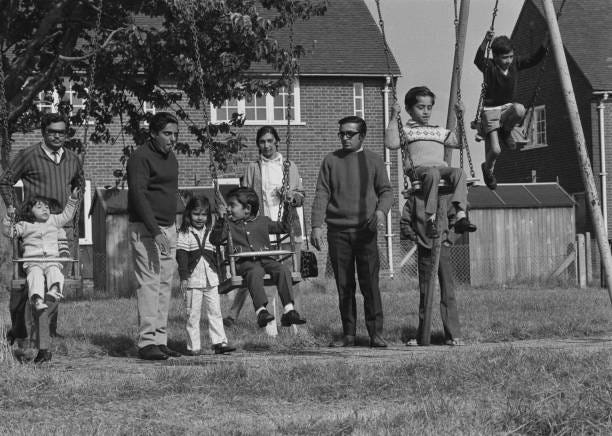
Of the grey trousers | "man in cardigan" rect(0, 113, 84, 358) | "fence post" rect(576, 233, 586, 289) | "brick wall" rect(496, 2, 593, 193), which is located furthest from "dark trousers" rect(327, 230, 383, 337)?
"brick wall" rect(496, 2, 593, 193)

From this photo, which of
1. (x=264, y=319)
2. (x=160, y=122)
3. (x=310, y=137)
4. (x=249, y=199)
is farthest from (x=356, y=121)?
(x=310, y=137)

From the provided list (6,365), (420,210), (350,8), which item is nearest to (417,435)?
(6,365)

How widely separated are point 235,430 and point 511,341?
5883mm

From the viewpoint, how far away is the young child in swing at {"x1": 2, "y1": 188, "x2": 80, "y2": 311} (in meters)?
9.58

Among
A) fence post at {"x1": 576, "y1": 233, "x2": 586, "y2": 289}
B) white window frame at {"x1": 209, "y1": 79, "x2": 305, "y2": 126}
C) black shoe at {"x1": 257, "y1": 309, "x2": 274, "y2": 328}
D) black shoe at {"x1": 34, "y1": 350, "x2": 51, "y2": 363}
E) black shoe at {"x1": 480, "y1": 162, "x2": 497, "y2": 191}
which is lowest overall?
fence post at {"x1": 576, "y1": 233, "x2": 586, "y2": 289}

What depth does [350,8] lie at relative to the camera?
35625 mm

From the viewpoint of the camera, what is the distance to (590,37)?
37.9 m

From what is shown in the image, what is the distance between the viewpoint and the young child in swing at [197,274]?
34.7ft

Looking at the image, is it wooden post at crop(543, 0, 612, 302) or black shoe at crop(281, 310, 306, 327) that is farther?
black shoe at crop(281, 310, 306, 327)

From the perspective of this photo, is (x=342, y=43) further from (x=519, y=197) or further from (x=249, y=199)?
(x=249, y=199)

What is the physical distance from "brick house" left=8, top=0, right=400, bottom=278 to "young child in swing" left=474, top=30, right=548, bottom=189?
18084mm

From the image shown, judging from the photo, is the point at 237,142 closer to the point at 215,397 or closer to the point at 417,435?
the point at 215,397

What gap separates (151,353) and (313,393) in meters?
2.86

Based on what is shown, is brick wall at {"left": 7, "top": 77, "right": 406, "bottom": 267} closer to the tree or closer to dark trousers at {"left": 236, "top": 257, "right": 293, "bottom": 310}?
the tree
